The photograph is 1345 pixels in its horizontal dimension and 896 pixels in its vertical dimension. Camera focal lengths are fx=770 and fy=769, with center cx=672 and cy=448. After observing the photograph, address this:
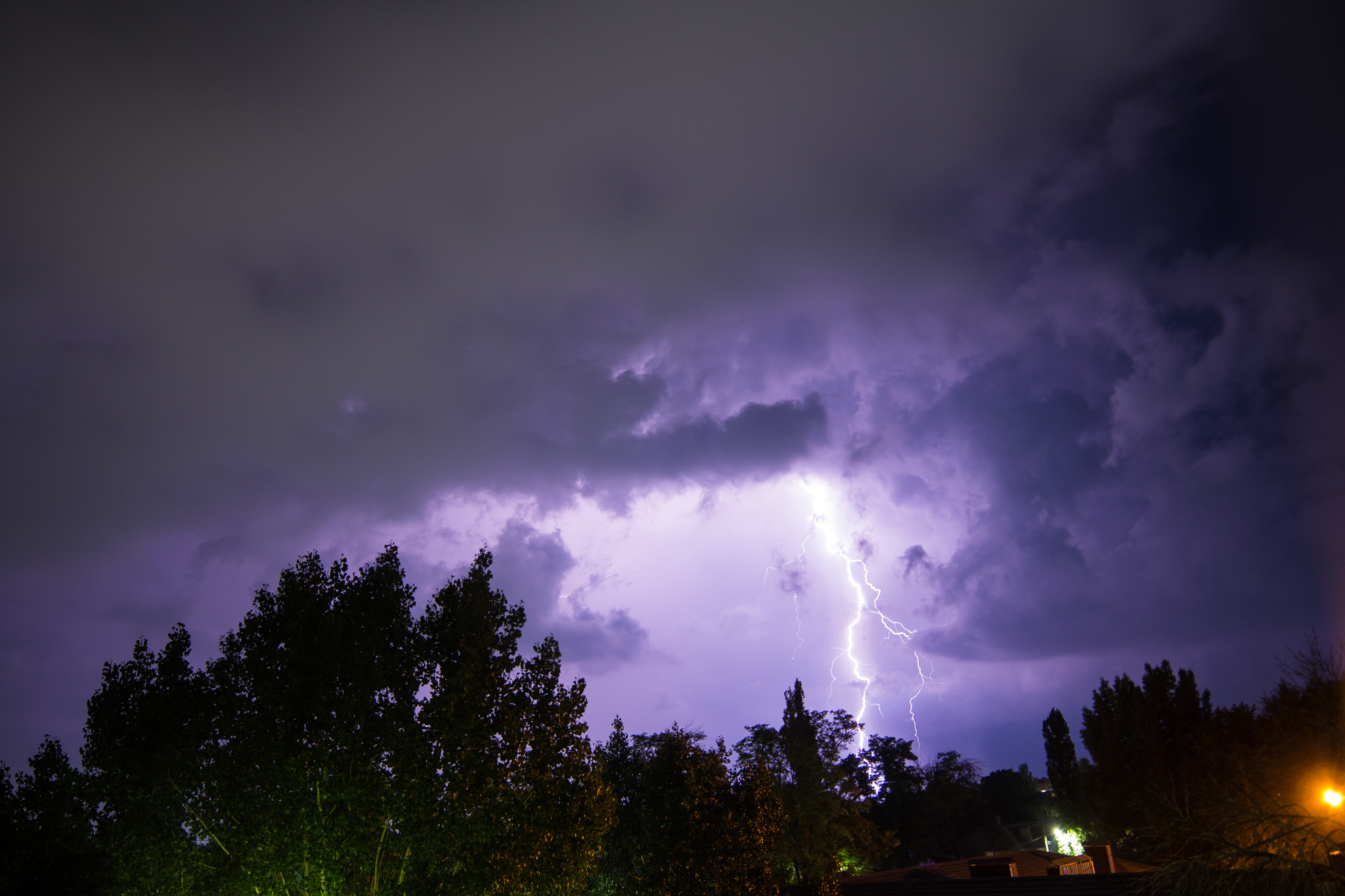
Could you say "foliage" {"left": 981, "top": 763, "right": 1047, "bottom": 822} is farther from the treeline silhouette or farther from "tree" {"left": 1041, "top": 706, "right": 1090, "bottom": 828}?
the treeline silhouette

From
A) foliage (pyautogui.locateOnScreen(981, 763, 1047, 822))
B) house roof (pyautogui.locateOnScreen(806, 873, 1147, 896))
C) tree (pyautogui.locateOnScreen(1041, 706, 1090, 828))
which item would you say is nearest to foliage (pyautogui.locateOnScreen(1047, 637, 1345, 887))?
house roof (pyautogui.locateOnScreen(806, 873, 1147, 896))

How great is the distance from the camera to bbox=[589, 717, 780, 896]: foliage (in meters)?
26.8

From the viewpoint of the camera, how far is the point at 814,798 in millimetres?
45906

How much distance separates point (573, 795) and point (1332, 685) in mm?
23926

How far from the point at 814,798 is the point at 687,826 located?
21522 millimetres

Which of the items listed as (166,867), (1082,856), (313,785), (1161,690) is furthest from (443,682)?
(1161,690)

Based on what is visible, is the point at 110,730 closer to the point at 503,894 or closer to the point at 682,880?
the point at 503,894

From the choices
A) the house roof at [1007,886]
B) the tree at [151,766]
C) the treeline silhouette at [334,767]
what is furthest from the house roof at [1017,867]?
the tree at [151,766]

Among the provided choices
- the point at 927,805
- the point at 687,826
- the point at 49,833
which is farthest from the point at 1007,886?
the point at 927,805

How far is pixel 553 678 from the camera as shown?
20500 millimetres

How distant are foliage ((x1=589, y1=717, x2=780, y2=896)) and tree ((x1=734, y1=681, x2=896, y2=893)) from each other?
13.3 m

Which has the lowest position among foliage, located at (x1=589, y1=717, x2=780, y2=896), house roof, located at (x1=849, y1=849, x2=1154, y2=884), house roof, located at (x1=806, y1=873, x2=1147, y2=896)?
house roof, located at (x1=849, y1=849, x2=1154, y2=884)

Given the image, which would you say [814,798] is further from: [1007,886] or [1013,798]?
[1013,798]

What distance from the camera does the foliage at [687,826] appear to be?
26828 mm
